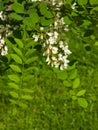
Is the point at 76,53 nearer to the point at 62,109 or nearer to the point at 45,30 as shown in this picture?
the point at 62,109

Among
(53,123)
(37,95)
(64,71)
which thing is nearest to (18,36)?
(64,71)

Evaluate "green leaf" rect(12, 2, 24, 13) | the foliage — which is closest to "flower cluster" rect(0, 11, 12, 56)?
the foliage

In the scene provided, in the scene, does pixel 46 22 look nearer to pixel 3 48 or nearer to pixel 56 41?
pixel 56 41

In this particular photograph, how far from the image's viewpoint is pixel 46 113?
5.66 metres

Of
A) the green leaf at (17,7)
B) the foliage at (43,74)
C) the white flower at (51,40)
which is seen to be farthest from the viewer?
the white flower at (51,40)

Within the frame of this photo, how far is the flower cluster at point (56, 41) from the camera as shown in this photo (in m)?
2.67

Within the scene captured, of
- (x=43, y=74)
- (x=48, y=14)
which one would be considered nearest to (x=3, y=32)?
(x=48, y=14)

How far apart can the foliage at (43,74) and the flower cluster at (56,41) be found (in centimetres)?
2

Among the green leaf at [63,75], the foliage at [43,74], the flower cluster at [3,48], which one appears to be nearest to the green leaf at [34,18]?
the foliage at [43,74]

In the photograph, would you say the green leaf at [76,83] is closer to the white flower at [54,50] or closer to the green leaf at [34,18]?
the white flower at [54,50]

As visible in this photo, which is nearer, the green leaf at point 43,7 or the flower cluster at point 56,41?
the green leaf at point 43,7

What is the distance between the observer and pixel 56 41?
8.89 ft

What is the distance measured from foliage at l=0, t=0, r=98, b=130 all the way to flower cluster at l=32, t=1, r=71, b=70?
0.02 metres

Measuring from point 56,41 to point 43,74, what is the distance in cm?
388
